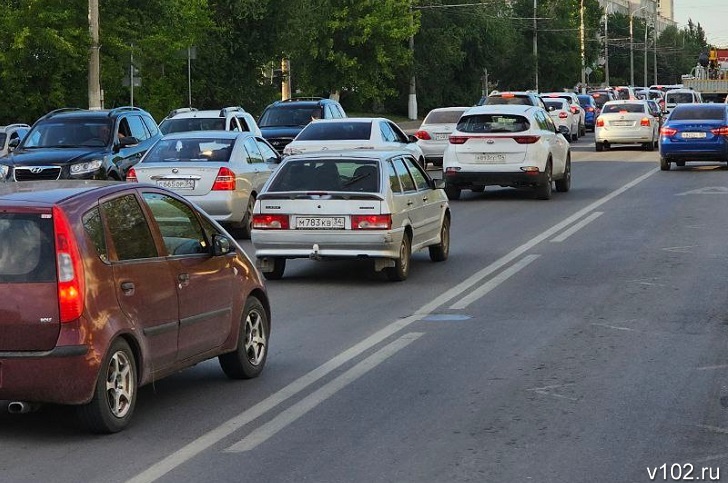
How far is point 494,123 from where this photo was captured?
26578 millimetres

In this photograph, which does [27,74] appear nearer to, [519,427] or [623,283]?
[623,283]


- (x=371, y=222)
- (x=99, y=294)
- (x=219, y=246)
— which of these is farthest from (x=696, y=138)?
(x=99, y=294)

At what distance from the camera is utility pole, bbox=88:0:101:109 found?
4066 centimetres

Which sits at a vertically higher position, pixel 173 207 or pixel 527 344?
pixel 173 207

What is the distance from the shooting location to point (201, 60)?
59406mm

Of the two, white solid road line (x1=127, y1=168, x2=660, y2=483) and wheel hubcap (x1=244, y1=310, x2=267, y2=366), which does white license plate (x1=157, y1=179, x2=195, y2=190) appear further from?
wheel hubcap (x1=244, y1=310, x2=267, y2=366)

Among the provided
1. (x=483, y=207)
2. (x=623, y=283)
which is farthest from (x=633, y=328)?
(x=483, y=207)

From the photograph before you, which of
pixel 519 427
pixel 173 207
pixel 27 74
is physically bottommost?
pixel 519 427

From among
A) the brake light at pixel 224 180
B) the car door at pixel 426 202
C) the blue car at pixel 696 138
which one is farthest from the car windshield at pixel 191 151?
the blue car at pixel 696 138

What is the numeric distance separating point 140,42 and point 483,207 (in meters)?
22.4

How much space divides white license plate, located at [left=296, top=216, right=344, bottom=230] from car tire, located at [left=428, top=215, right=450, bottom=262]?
2.06 meters

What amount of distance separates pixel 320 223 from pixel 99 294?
7.31 m

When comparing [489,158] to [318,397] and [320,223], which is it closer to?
[320,223]

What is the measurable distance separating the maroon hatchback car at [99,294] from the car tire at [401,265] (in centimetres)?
601
